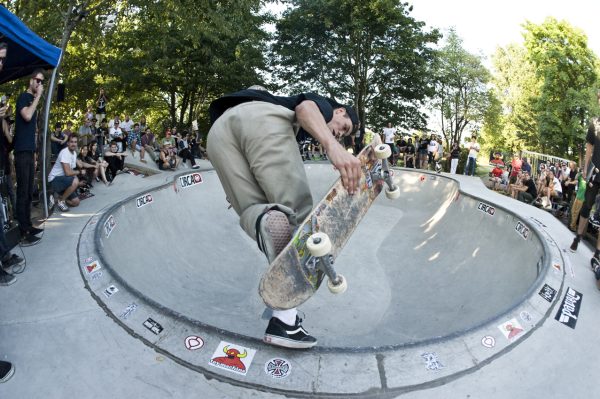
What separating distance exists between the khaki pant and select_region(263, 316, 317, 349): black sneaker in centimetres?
70

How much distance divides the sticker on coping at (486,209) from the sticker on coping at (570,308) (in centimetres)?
385

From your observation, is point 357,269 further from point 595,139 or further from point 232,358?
point 232,358

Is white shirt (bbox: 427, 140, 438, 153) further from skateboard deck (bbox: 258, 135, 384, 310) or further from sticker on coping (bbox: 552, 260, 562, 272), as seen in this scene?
skateboard deck (bbox: 258, 135, 384, 310)

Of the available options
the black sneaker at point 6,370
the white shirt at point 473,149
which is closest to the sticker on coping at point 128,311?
the black sneaker at point 6,370

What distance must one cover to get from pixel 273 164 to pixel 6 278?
2.79 meters

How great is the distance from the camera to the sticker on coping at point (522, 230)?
628 centimetres

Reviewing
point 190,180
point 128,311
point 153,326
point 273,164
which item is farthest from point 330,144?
point 190,180

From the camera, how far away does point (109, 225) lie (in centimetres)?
521

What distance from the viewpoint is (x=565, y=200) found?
473 inches

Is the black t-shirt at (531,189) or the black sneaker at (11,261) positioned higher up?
the black sneaker at (11,261)

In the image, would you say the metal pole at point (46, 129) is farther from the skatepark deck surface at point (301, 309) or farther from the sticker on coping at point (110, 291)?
the sticker on coping at point (110, 291)

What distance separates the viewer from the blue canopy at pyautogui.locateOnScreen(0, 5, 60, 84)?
4.40 metres

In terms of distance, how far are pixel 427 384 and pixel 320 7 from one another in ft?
82.9

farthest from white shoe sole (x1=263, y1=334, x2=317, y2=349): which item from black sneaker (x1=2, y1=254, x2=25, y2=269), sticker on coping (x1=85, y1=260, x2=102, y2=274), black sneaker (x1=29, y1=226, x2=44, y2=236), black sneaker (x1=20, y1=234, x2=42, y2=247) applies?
black sneaker (x1=29, y1=226, x2=44, y2=236)
